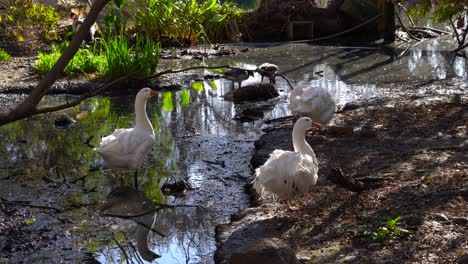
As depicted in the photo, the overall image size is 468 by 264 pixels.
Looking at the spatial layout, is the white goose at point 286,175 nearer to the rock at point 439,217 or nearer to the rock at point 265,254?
the rock at point 439,217

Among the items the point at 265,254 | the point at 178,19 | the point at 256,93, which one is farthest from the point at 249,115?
the point at 178,19

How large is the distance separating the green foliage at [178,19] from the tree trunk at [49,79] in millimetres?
12713

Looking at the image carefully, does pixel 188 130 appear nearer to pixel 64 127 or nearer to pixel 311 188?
pixel 64 127

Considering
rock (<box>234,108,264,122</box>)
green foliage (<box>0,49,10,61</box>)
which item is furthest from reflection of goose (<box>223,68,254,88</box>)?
green foliage (<box>0,49,10,61</box>)

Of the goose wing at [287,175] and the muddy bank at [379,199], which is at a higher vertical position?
the goose wing at [287,175]

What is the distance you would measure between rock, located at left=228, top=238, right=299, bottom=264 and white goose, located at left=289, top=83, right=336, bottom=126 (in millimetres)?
3546

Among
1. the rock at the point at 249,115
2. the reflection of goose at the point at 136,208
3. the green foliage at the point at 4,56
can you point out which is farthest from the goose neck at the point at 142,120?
the green foliage at the point at 4,56

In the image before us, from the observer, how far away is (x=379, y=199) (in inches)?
209

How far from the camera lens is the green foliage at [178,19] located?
52.3 feet

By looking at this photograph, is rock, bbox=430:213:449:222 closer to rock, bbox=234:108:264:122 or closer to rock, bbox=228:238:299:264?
rock, bbox=228:238:299:264

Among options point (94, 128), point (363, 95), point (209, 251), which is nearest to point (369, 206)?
point (209, 251)

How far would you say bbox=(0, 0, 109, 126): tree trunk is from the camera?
3197 mm

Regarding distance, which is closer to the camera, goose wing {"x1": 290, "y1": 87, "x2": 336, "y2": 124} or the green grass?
goose wing {"x1": 290, "y1": 87, "x2": 336, "y2": 124}

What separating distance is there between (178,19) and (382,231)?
12209 mm
